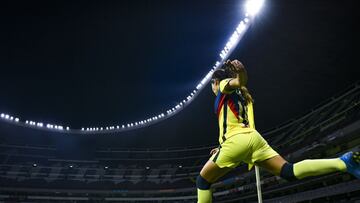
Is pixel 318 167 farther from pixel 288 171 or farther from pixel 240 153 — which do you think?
pixel 240 153

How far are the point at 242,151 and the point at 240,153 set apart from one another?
27 millimetres

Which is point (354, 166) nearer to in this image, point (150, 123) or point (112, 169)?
point (150, 123)

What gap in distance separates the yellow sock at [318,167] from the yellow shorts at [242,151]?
0.30 m

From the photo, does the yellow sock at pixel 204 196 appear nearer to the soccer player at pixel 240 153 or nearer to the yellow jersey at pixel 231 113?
the soccer player at pixel 240 153

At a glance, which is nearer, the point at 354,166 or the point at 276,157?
the point at 354,166

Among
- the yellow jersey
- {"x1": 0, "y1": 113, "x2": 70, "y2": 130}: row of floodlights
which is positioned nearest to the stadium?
{"x1": 0, "y1": 113, "x2": 70, "y2": 130}: row of floodlights

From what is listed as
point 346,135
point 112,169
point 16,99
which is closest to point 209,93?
point 346,135

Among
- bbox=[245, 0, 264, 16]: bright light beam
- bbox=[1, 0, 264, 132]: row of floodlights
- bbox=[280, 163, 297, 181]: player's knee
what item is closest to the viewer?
bbox=[280, 163, 297, 181]: player's knee

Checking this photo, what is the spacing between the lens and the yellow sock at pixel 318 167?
2652mm

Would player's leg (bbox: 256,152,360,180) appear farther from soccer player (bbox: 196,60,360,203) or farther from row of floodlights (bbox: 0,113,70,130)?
row of floodlights (bbox: 0,113,70,130)

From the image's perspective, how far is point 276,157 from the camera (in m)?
2.98

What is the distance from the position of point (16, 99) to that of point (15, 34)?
8.28 m

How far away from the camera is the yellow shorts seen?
115 inches

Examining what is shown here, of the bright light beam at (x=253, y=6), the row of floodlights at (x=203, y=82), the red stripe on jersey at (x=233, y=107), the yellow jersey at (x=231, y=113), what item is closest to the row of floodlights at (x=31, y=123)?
the row of floodlights at (x=203, y=82)
